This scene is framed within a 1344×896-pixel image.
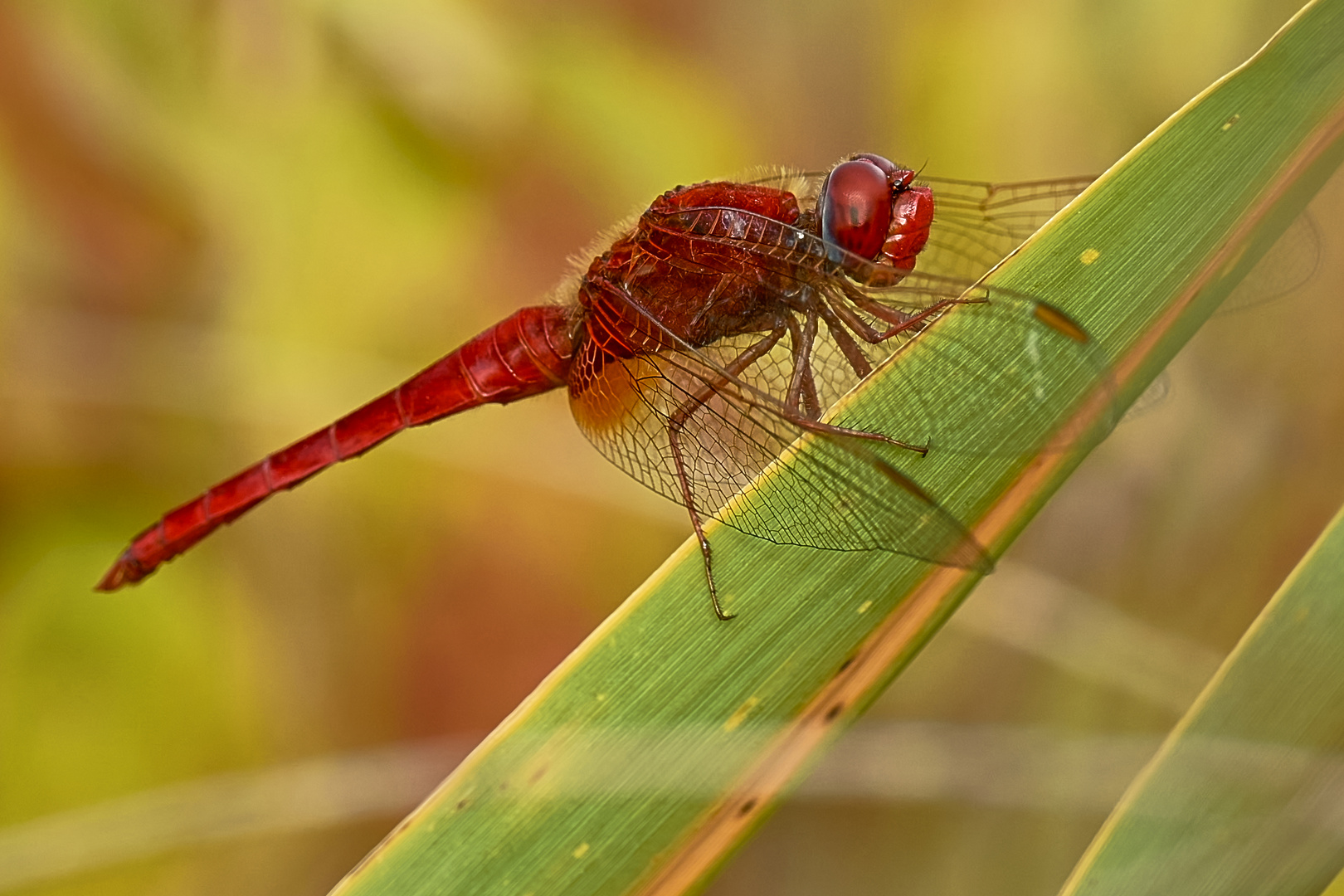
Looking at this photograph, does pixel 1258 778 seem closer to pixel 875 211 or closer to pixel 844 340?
pixel 844 340

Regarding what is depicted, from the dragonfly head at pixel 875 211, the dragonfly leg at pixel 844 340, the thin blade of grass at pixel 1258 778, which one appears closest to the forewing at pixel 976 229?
the dragonfly head at pixel 875 211

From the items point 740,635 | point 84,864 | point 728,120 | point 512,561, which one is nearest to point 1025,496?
point 740,635

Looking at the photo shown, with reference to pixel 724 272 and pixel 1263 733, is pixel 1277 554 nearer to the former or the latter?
pixel 1263 733

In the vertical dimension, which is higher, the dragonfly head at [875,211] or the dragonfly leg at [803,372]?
the dragonfly head at [875,211]

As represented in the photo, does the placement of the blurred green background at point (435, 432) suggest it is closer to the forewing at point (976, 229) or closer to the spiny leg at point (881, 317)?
the forewing at point (976, 229)

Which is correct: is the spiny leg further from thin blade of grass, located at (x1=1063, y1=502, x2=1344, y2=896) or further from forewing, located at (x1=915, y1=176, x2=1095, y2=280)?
thin blade of grass, located at (x1=1063, y1=502, x2=1344, y2=896)

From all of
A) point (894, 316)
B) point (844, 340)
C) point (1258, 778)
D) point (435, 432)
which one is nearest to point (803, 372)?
point (844, 340)
